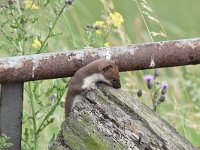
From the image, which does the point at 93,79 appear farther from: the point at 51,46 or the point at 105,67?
the point at 51,46

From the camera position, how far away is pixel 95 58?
330 cm

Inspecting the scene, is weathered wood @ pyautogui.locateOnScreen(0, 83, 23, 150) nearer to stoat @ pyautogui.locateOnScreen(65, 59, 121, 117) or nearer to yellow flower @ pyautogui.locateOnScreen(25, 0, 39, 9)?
stoat @ pyautogui.locateOnScreen(65, 59, 121, 117)

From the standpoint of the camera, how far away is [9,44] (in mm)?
3703

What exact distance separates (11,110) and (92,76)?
0.44 metres

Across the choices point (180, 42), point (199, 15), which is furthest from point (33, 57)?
point (199, 15)

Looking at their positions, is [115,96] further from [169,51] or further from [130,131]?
[169,51]

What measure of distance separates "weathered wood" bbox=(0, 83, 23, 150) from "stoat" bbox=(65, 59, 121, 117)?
28cm

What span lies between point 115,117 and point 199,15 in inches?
275

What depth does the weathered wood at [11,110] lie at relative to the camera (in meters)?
3.23

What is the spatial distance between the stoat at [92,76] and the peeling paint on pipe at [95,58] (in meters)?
0.04

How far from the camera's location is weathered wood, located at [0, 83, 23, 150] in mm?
3230

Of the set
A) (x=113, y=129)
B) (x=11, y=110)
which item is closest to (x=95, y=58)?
(x=11, y=110)

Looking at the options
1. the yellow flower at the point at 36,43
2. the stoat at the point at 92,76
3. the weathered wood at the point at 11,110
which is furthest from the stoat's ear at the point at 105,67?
the yellow flower at the point at 36,43

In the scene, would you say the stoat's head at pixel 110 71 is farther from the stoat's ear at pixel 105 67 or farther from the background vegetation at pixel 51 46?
the background vegetation at pixel 51 46
